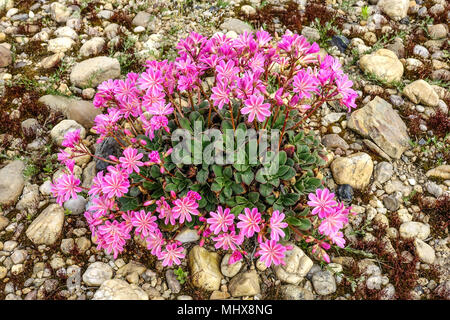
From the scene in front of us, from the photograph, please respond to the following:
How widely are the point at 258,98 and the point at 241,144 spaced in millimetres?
828

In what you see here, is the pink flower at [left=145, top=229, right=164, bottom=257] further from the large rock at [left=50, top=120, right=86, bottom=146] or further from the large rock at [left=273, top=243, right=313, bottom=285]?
the large rock at [left=50, top=120, right=86, bottom=146]

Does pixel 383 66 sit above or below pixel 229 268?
above

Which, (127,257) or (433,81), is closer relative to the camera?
(127,257)

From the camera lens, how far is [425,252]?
4.61 m

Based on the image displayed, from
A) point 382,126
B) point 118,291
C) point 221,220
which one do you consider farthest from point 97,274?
point 382,126

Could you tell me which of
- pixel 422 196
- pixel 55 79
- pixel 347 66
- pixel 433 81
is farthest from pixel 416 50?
pixel 55 79

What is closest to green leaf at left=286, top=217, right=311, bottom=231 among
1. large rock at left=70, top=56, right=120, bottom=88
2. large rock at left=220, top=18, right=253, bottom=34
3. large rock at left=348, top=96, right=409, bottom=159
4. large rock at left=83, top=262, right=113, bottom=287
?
large rock at left=348, top=96, right=409, bottom=159

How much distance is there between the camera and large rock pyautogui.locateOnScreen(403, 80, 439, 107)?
5966 mm

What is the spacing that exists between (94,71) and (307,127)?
348 centimetres

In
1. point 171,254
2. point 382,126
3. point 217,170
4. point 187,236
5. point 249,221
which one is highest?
point 217,170

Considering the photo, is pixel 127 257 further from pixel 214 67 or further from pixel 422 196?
pixel 422 196

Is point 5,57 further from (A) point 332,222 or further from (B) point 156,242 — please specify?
(A) point 332,222

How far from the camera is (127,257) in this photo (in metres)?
4.59

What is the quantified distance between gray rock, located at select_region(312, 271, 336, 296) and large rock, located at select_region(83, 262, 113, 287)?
2.38m
